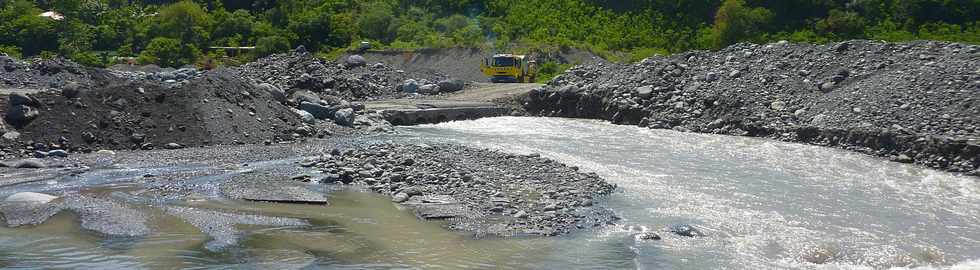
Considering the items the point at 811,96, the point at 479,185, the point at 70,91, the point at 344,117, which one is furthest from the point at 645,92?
the point at 70,91

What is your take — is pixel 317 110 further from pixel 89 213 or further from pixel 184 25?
pixel 184 25

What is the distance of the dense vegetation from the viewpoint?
54094 millimetres

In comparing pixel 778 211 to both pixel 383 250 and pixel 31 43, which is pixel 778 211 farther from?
pixel 31 43

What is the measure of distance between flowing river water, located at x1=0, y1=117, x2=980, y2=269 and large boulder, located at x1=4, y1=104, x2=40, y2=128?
5.79 m

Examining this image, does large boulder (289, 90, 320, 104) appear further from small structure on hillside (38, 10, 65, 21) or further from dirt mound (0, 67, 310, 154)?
small structure on hillside (38, 10, 65, 21)

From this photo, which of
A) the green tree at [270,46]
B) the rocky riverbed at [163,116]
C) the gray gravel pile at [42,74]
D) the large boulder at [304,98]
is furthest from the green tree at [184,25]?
the large boulder at [304,98]

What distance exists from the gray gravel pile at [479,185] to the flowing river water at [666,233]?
0.47 metres

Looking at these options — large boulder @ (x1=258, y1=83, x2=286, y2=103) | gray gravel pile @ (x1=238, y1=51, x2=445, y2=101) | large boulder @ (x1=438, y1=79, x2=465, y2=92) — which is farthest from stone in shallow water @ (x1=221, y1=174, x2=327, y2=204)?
large boulder @ (x1=438, y1=79, x2=465, y2=92)

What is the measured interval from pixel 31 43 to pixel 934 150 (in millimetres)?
51888

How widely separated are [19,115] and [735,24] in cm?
3891

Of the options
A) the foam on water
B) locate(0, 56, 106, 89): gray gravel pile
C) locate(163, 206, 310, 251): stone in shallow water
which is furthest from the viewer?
locate(0, 56, 106, 89): gray gravel pile

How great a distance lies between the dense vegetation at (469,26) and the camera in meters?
54.1

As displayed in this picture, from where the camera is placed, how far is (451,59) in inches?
2000

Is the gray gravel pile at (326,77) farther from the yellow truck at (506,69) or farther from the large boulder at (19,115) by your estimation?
the large boulder at (19,115)
